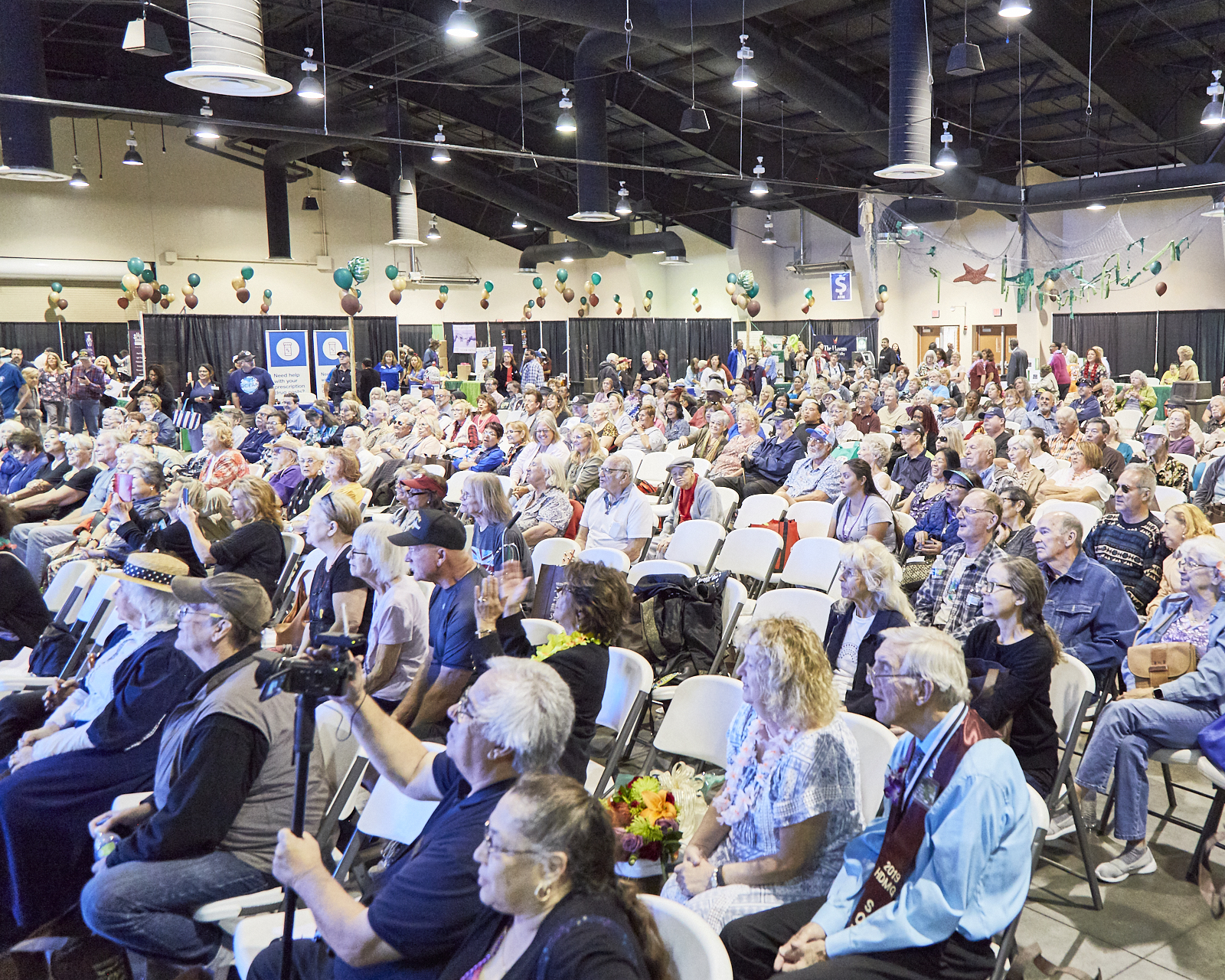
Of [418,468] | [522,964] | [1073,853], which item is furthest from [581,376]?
[522,964]

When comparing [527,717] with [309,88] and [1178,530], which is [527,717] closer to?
[1178,530]

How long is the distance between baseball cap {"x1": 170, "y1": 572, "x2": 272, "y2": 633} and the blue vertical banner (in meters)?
14.4

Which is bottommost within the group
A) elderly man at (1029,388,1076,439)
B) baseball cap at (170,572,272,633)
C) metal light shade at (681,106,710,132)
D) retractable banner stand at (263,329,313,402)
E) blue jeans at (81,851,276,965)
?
blue jeans at (81,851,276,965)

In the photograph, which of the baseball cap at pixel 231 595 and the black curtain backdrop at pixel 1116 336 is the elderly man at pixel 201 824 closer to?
the baseball cap at pixel 231 595

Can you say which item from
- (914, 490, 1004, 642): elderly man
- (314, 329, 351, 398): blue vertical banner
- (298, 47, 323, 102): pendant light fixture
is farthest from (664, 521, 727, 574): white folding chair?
(314, 329, 351, 398): blue vertical banner

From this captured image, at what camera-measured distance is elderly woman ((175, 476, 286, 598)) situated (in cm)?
448

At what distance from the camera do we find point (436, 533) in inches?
132

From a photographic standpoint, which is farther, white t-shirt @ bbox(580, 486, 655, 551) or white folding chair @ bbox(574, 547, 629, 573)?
white t-shirt @ bbox(580, 486, 655, 551)

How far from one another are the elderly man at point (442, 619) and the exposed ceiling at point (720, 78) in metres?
7.12

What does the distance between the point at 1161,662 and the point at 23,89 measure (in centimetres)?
1151

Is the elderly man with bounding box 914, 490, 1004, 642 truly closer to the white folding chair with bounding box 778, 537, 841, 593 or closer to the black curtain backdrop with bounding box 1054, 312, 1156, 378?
the white folding chair with bounding box 778, 537, 841, 593

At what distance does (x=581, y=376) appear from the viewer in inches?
919

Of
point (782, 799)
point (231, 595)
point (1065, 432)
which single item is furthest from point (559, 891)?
point (1065, 432)

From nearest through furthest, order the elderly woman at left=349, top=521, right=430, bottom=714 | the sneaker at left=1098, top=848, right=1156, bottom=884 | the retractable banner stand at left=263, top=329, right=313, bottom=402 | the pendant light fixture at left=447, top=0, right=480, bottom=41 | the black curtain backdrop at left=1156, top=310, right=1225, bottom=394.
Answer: the sneaker at left=1098, top=848, right=1156, bottom=884 → the elderly woman at left=349, top=521, right=430, bottom=714 → the pendant light fixture at left=447, top=0, right=480, bottom=41 → the retractable banner stand at left=263, top=329, right=313, bottom=402 → the black curtain backdrop at left=1156, top=310, right=1225, bottom=394
